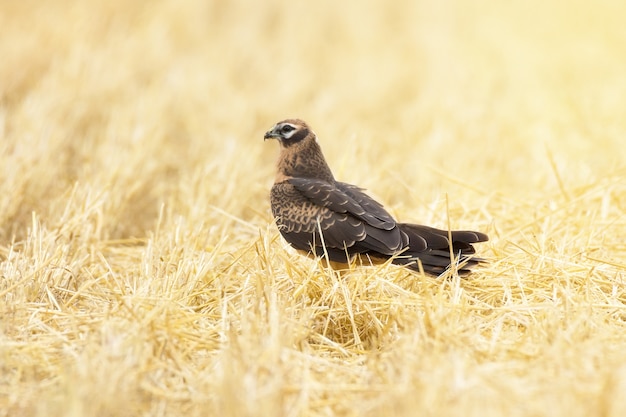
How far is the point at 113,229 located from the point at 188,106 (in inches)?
129

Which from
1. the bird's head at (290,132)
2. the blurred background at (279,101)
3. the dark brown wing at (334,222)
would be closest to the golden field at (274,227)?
the blurred background at (279,101)

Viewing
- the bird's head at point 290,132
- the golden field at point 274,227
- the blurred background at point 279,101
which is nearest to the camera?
the golden field at point 274,227

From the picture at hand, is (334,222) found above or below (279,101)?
above

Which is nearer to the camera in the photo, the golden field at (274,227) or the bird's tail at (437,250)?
the golden field at (274,227)

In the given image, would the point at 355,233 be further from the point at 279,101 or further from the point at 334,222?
the point at 279,101

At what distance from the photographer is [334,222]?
4.40 metres

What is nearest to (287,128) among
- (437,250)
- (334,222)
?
(334,222)

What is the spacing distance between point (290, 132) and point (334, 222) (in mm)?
808

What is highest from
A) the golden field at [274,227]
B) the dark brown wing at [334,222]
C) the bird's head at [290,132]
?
the bird's head at [290,132]

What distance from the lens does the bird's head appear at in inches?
196

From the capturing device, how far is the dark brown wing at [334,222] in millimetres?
4324

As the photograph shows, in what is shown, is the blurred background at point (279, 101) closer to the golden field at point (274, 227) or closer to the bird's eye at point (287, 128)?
the golden field at point (274, 227)

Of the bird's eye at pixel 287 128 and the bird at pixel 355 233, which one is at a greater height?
the bird's eye at pixel 287 128

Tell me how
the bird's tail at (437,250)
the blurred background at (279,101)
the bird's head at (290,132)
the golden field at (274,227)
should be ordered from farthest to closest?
the blurred background at (279,101)
the bird's head at (290,132)
the bird's tail at (437,250)
the golden field at (274,227)
